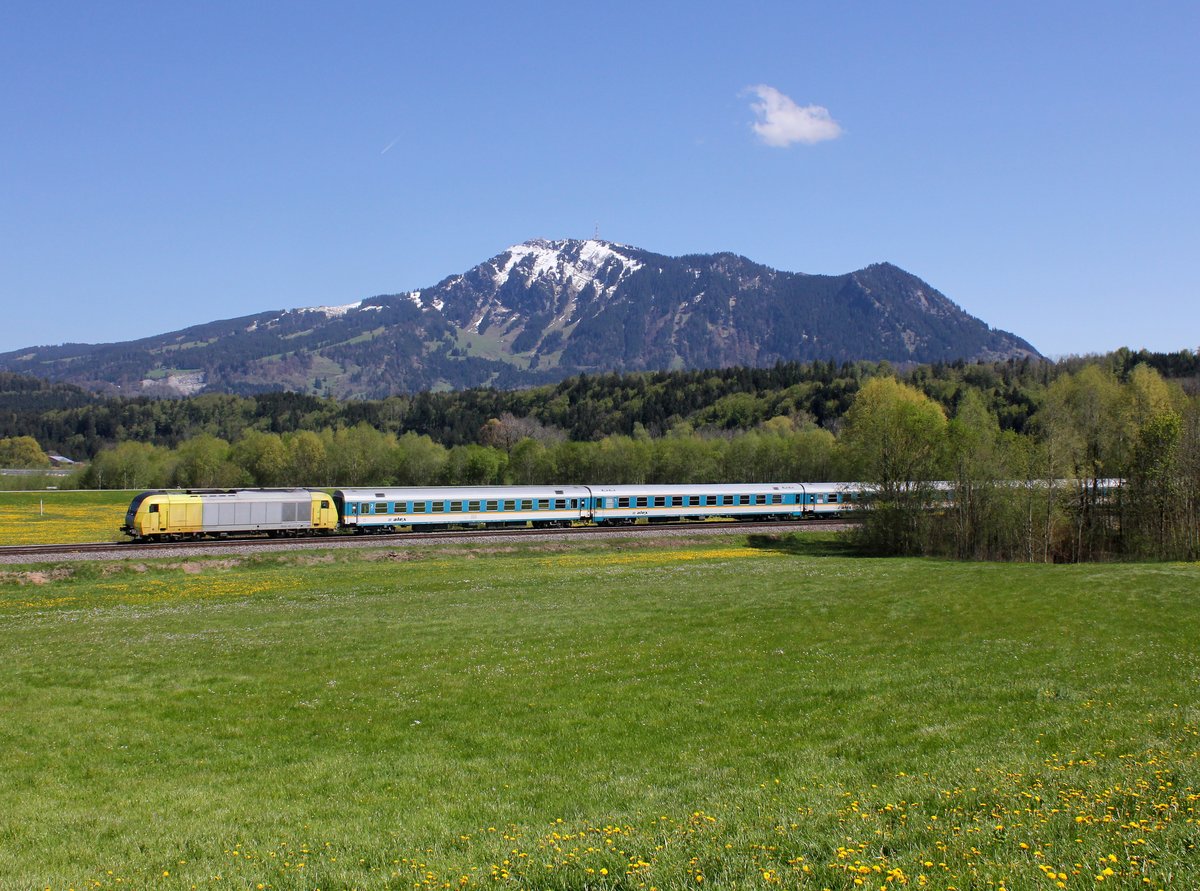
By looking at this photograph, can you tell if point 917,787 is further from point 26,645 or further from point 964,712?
point 26,645

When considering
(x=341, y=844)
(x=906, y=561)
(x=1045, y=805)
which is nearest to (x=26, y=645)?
(x=341, y=844)

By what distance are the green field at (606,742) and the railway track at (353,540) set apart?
46.9 ft

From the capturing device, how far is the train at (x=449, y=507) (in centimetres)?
5634

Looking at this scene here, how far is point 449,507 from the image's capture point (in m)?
66.6

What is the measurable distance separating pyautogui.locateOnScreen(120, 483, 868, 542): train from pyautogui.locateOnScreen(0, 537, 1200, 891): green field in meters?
→ 23.5

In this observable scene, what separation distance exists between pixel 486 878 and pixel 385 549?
148 ft

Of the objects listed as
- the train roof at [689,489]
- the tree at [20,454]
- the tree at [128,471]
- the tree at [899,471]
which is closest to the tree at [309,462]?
the tree at [128,471]

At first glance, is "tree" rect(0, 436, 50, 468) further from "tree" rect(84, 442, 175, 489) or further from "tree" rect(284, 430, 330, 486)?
"tree" rect(284, 430, 330, 486)

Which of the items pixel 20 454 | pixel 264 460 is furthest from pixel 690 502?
pixel 20 454

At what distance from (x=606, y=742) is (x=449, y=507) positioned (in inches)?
2065

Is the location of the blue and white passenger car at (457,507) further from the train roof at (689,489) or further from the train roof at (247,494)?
the train roof at (247,494)

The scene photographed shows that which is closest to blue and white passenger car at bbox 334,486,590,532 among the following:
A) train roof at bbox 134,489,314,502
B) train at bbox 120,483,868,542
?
train at bbox 120,483,868,542

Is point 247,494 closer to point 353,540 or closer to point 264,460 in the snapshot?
point 353,540

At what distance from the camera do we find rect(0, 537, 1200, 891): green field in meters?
8.99
